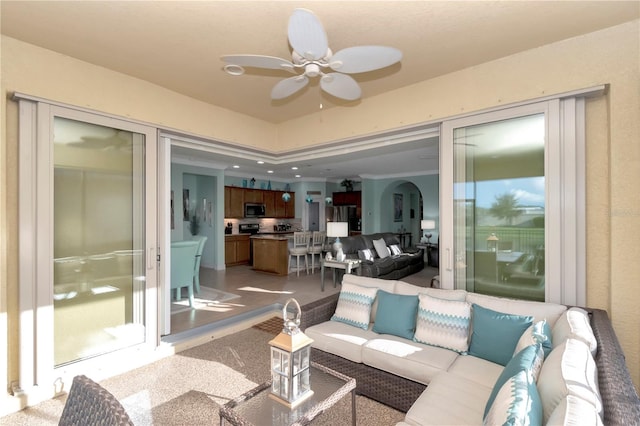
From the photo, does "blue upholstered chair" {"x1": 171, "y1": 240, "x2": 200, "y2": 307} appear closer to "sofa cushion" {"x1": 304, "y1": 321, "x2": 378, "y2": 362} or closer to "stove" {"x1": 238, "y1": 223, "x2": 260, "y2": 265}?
"sofa cushion" {"x1": 304, "y1": 321, "x2": 378, "y2": 362}

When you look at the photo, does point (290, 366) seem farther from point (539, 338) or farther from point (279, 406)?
point (539, 338)

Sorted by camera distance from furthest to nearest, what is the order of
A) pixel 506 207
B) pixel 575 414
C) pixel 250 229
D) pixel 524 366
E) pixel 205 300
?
pixel 250 229, pixel 205 300, pixel 506 207, pixel 524 366, pixel 575 414

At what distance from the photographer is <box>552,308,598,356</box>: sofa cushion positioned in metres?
1.66

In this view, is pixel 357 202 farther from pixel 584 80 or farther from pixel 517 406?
pixel 517 406

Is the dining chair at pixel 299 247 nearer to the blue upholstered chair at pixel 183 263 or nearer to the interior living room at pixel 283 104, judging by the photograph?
the blue upholstered chair at pixel 183 263

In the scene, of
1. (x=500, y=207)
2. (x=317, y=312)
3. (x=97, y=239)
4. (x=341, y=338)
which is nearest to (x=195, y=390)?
(x=317, y=312)

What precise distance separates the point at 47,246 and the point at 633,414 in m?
3.80

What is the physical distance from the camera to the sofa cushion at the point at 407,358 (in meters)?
2.13

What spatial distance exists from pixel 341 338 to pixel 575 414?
178cm

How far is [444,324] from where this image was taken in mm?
2402

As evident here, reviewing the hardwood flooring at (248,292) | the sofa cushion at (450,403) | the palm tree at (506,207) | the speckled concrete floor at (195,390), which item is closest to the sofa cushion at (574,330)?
the sofa cushion at (450,403)

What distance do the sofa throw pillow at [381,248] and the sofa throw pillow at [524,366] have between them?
5.19 m

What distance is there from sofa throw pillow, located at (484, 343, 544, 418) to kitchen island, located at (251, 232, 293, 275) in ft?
19.6

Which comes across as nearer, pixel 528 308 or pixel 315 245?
pixel 528 308
